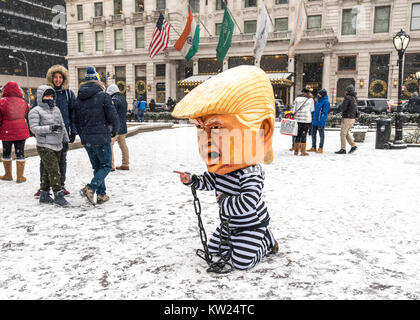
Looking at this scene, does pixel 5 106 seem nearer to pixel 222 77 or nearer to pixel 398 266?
pixel 222 77

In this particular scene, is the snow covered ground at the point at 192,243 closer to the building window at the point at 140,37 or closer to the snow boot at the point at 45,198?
the snow boot at the point at 45,198

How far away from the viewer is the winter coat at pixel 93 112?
4.49 m

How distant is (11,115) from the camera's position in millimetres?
5797

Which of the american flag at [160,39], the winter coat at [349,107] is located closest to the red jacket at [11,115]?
the winter coat at [349,107]

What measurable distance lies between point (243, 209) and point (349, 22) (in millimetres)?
32993

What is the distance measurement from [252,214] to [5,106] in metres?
5.26

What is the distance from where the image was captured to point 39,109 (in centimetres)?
450

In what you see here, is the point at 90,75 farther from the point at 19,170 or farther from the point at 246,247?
the point at 246,247

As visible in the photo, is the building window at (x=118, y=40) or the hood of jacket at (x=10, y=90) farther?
the building window at (x=118, y=40)

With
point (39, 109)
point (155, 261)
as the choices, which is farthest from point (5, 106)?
point (155, 261)

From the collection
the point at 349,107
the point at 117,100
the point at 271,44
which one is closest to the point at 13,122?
the point at 117,100

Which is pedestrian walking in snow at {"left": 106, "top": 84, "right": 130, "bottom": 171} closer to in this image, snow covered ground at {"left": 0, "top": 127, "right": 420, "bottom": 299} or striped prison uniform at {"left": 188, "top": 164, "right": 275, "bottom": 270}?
snow covered ground at {"left": 0, "top": 127, "right": 420, "bottom": 299}

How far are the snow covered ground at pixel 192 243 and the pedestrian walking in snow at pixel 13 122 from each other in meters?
0.55

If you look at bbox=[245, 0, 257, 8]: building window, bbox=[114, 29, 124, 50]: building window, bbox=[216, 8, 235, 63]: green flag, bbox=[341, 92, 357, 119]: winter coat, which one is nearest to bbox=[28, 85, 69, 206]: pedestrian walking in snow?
bbox=[341, 92, 357, 119]: winter coat
